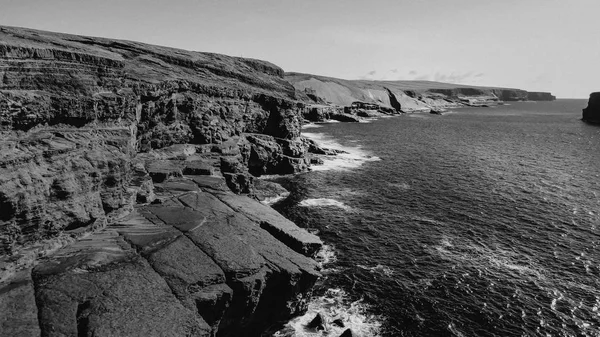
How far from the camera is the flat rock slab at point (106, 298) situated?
17.7 metres

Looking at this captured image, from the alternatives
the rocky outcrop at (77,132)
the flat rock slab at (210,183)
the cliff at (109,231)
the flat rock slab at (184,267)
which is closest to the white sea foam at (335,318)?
the cliff at (109,231)

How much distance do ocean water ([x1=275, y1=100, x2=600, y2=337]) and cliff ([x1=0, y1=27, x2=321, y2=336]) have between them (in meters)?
6.09

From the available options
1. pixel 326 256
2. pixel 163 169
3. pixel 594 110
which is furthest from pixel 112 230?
pixel 594 110

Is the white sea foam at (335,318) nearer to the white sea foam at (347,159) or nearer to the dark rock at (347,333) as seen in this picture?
the dark rock at (347,333)

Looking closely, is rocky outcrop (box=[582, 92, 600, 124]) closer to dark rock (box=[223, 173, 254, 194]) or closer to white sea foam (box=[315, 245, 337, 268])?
→ white sea foam (box=[315, 245, 337, 268])

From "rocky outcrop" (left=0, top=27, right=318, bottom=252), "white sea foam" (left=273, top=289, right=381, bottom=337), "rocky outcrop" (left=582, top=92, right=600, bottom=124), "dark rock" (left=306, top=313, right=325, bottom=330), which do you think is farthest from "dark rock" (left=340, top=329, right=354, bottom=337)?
"rocky outcrop" (left=582, top=92, right=600, bottom=124)

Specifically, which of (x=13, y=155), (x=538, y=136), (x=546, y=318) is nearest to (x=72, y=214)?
(x=13, y=155)

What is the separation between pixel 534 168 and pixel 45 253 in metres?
80.4

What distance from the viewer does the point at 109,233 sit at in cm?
2533

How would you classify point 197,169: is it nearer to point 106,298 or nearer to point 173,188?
point 173,188

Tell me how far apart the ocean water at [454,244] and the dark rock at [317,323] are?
1.62ft

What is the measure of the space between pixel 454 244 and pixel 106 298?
112ft

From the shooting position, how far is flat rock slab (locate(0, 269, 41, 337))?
16.6 meters

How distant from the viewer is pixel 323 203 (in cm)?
5147
